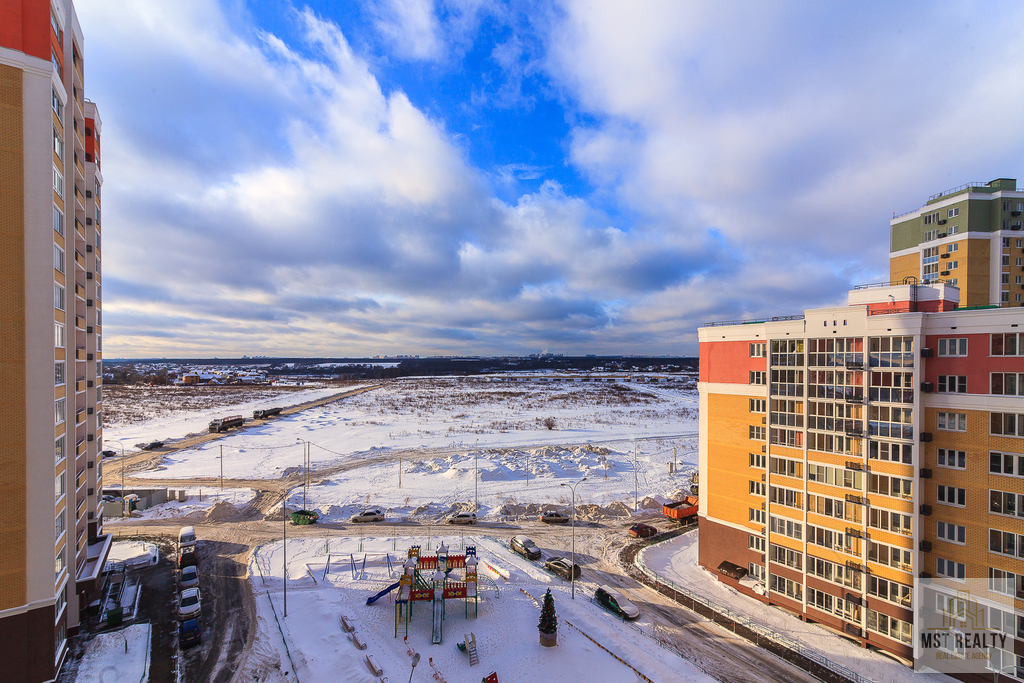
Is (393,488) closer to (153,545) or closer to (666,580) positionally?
(153,545)

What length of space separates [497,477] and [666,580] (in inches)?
1131

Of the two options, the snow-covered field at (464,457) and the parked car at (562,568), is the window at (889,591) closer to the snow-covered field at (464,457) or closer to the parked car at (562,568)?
the parked car at (562,568)

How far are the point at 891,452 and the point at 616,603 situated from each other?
780 inches

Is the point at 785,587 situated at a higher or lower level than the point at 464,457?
higher

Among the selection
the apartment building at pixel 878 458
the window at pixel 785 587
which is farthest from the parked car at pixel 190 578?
the window at pixel 785 587

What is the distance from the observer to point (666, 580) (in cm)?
3503

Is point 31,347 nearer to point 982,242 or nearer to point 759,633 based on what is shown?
point 759,633

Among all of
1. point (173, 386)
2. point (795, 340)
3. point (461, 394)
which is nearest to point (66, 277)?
point (795, 340)

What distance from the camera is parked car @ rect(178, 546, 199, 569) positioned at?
34.8 m

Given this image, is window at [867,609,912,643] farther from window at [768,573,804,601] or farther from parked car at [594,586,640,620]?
parked car at [594,586,640,620]

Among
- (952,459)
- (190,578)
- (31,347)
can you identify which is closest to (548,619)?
(952,459)

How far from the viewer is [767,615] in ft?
98.7

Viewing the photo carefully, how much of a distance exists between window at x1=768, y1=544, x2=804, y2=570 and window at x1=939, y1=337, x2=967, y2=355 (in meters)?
15.5

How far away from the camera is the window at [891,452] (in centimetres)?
2536
